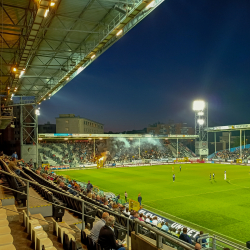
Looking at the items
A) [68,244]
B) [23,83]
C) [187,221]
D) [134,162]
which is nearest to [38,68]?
[23,83]

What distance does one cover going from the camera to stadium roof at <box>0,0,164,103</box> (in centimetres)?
1052

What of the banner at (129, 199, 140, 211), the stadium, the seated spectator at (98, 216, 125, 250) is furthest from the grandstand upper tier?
the seated spectator at (98, 216, 125, 250)

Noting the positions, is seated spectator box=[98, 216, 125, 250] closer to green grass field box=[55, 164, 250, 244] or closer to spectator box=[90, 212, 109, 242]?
spectator box=[90, 212, 109, 242]

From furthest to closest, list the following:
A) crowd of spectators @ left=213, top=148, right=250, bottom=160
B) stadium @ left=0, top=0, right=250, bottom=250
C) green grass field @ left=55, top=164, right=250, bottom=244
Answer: crowd of spectators @ left=213, top=148, right=250, bottom=160
green grass field @ left=55, top=164, right=250, bottom=244
stadium @ left=0, top=0, right=250, bottom=250

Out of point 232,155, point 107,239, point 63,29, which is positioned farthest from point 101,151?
point 107,239

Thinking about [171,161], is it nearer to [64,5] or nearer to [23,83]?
[23,83]

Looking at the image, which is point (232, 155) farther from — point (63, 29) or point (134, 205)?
point (63, 29)

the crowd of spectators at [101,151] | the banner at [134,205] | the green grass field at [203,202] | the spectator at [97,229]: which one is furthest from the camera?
the crowd of spectators at [101,151]

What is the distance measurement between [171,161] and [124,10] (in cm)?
4937

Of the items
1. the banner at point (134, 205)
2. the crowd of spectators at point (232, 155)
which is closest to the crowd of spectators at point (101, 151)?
the crowd of spectators at point (232, 155)

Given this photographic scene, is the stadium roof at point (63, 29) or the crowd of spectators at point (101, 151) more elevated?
the stadium roof at point (63, 29)

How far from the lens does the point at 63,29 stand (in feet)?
42.9

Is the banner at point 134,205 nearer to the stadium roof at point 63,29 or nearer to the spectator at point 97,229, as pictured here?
the stadium roof at point 63,29

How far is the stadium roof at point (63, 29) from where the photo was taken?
10.5 m
